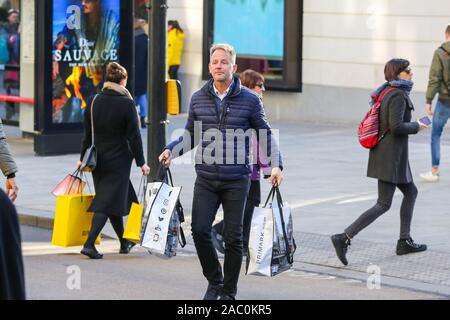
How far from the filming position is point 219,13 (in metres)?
21.6

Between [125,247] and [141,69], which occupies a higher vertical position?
[141,69]

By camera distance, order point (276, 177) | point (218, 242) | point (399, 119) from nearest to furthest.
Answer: point (276, 177)
point (399, 119)
point (218, 242)

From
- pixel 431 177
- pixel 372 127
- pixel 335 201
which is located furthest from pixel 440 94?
pixel 372 127

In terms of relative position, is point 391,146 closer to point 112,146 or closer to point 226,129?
point 226,129

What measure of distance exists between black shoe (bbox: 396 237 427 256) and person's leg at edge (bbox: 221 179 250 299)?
235 centimetres

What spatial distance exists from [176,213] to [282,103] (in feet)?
40.9

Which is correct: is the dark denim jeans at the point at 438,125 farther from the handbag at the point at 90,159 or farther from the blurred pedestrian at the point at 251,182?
the handbag at the point at 90,159

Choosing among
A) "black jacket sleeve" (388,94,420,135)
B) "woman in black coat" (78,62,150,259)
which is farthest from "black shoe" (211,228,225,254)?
"black jacket sleeve" (388,94,420,135)

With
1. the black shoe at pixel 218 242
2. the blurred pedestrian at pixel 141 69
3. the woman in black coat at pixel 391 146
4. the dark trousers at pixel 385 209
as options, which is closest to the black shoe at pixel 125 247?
the black shoe at pixel 218 242

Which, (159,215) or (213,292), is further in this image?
(159,215)

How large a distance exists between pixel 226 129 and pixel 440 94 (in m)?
6.41

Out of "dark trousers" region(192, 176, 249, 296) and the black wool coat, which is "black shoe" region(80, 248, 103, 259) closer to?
the black wool coat

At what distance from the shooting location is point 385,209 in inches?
372
